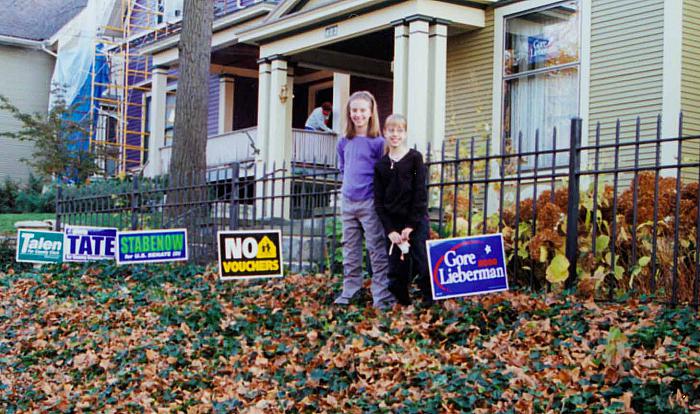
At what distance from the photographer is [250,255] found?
879 centimetres

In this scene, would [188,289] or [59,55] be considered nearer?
[188,289]

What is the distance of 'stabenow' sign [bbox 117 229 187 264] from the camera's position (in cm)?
1008

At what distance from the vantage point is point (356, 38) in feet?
51.1

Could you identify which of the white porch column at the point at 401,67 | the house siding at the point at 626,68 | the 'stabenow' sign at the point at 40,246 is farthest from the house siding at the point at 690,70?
the 'stabenow' sign at the point at 40,246

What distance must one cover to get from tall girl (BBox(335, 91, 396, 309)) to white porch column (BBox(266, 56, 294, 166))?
330 inches

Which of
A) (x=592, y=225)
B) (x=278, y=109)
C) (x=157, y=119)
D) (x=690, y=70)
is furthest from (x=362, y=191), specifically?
(x=157, y=119)

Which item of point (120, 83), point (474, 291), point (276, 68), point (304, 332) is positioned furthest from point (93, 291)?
point (120, 83)

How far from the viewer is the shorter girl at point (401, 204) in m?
7.17

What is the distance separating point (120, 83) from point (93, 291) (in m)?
18.6

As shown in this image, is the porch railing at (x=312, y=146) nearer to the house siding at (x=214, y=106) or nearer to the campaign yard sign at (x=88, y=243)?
the house siding at (x=214, y=106)

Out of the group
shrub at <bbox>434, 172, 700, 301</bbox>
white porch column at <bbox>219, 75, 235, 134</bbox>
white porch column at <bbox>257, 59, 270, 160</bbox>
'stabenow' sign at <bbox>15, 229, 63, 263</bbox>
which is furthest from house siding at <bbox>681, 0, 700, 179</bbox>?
white porch column at <bbox>219, 75, 235, 134</bbox>

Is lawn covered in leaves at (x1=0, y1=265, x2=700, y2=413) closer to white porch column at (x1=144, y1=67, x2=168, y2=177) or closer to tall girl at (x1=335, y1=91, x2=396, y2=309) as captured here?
tall girl at (x1=335, y1=91, x2=396, y2=309)

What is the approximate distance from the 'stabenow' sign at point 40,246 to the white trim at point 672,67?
7.39 metres

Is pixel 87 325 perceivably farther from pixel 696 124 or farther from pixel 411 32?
pixel 696 124
